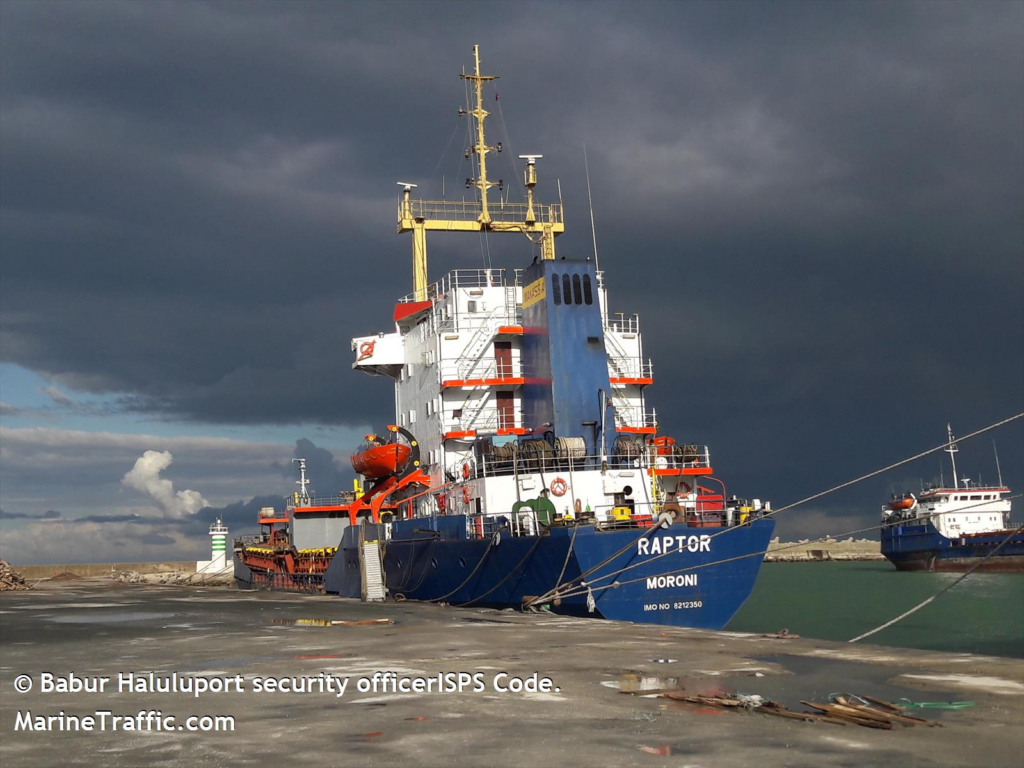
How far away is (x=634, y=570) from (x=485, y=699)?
40.5 feet

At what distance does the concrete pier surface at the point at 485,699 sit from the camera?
8062mm

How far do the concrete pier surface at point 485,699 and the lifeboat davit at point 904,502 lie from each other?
68460mm

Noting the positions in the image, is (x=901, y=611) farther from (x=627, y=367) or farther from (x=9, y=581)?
(x=9, y=581)

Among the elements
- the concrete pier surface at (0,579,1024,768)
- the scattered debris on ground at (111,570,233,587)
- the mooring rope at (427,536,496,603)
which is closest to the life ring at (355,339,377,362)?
the mooring rope at (427,536,496,603)

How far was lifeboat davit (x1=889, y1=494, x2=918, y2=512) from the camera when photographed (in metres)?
81.1

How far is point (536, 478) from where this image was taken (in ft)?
85.4

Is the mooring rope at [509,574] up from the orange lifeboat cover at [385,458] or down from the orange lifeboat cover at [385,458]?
down

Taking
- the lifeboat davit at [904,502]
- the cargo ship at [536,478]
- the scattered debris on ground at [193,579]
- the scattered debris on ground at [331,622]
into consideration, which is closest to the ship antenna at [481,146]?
the cargo ship at [536,478]

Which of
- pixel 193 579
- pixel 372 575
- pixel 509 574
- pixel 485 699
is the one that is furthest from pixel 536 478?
pixel 193 579

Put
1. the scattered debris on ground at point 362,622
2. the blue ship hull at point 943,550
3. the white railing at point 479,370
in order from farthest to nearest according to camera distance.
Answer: the blue ship hull at point 943,550 < the white railing at point 479,370 < the scattered debris on ground at point 362,622

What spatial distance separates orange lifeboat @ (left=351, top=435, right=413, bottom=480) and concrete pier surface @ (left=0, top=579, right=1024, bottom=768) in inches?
556

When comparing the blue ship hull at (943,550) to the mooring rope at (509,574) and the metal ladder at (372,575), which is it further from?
the mooring rope at (509,574)

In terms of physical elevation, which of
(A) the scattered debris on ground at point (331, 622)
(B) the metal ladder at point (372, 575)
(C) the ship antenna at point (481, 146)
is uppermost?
(C) the ship antenna at point (481, 146)

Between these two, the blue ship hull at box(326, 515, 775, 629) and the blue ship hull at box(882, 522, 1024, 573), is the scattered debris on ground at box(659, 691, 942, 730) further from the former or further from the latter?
the blue ship hull at box(882, 522, 1024, 573)
